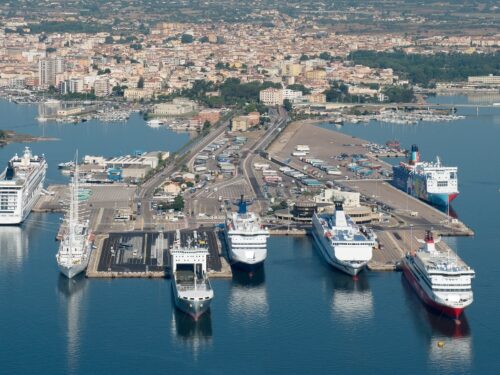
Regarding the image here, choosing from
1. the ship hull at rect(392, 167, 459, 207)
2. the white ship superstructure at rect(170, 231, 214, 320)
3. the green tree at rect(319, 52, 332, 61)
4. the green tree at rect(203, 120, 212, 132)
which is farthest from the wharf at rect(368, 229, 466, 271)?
the green tree at rect(319, 52, 332, 61)

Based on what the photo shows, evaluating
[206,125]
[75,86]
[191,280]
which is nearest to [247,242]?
[191,280]

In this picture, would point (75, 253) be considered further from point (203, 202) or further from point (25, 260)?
point (203, 202)

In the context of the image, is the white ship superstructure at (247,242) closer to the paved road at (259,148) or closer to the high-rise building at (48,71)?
the paved road at (259,148)

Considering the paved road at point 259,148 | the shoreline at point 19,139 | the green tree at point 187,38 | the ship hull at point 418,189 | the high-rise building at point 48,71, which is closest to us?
the ship hull at point 418,189

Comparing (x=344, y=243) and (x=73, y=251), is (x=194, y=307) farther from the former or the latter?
(x=344, y=243)

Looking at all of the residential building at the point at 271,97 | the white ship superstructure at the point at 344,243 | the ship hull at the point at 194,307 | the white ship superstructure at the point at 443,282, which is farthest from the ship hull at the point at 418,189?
the residential building at the point at 271,97

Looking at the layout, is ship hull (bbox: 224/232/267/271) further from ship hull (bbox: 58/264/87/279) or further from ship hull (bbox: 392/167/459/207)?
ship hull (bbox: 392/167/459/207)
